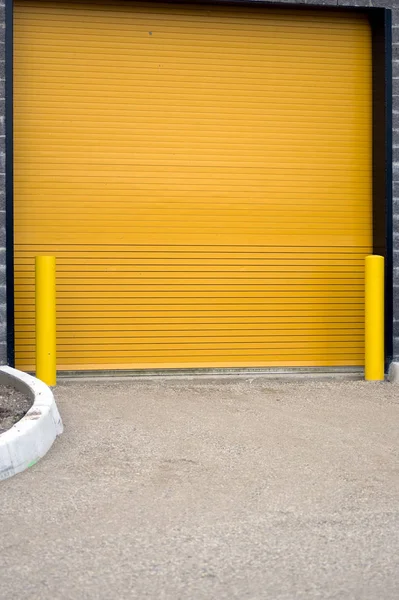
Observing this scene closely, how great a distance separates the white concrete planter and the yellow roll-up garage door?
7.97 feet

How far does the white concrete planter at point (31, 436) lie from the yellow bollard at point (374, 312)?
3.43 metres

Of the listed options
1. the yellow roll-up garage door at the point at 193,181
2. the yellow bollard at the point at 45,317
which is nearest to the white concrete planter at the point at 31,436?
the yellow bollard at the point at 45,317

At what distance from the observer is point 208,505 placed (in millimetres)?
4684

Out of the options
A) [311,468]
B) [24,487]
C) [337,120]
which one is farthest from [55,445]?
[337,120]

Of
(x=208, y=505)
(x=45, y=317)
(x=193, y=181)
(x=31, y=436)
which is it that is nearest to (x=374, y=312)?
(x=193, y=181)

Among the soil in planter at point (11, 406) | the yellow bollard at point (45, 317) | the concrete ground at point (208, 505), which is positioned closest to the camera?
the concrete ground at point (208, 505)

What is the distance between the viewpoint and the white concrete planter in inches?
206

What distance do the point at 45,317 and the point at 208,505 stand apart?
13.2ft

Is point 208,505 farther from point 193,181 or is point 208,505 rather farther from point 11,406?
point 193,181

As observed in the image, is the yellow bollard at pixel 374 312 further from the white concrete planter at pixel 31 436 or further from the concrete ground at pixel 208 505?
the white concrete planter at pixel 31 436

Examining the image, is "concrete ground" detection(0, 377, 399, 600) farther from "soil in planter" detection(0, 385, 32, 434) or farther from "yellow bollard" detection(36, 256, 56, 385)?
"yellow bollard" detection(36, 256, 56, 385)

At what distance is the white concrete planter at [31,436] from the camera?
17.2 ft

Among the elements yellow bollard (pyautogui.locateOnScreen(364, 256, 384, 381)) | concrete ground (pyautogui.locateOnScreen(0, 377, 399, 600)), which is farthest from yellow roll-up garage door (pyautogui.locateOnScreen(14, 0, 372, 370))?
concrete ground (pyautogui.locateOnScreen(0, 377, 399, 600))

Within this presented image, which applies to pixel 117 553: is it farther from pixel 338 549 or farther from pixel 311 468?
pixel 311 468
